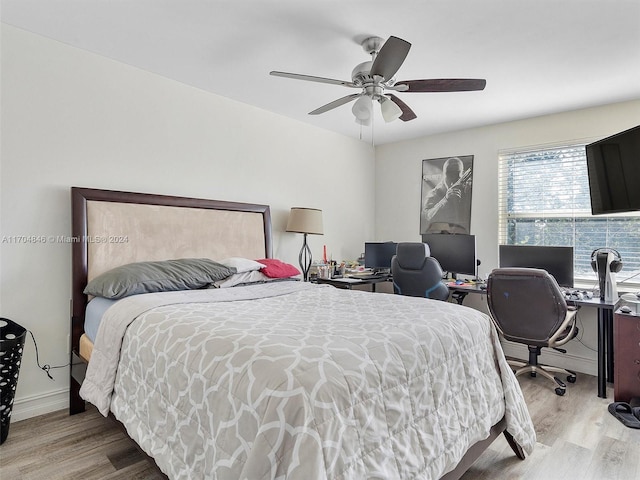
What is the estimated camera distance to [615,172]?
9.51 ft

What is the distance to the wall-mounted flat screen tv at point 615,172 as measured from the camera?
8.79 ft

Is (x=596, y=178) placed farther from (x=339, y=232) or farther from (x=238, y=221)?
(x=238, y=221)

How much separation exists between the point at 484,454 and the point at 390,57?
7.17 feet

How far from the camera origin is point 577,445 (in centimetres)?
211

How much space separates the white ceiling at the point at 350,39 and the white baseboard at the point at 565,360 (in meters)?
2.33

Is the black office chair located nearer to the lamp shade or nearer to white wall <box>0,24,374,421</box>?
the lamp shade

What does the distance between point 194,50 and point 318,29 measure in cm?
90

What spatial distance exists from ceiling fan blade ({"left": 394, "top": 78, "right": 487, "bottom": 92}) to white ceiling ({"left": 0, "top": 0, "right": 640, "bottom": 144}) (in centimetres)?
31

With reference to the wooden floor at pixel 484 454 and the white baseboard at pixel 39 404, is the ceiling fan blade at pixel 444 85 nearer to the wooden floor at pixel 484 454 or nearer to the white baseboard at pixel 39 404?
the wooden floor at pixel 484 454

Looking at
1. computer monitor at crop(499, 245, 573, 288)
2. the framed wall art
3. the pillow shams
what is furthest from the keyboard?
computer monitor at crop(499, 245, 573, 288)

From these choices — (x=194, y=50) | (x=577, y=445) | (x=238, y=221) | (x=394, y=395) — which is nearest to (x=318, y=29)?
(x=194, y=50)

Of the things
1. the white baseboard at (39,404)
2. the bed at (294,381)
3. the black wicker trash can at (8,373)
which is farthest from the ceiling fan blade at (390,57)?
the white baseboard at (39,404)

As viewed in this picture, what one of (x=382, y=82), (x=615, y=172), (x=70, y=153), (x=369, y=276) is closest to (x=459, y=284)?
(x=369, y=276)

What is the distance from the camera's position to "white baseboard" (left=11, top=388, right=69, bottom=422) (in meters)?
2.34
